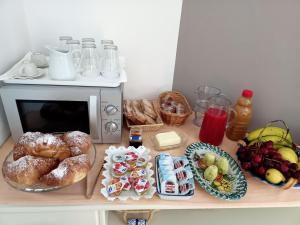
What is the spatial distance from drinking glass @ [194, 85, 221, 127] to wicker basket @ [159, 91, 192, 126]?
6cm

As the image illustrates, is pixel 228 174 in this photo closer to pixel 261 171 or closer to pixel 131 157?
pixel 261 171

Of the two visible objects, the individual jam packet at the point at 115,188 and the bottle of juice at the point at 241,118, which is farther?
the bottle of juice at the point at 241,118

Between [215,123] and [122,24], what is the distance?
0.64 meters

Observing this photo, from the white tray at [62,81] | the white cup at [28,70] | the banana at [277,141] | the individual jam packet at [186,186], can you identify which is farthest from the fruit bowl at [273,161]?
the white cup at [28,70]

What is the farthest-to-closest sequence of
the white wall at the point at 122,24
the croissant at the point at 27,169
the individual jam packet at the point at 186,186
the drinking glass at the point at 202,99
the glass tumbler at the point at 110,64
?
the drinking glass at the point at 202,99 → the white wall at the point at 122,24 → the glass tumbler at the point at 110,64 → the individual jam packet at the point at 186,186 → the croissant at the point at 27,169

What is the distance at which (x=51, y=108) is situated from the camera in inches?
34.4

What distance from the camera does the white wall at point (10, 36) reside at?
2.86 ft

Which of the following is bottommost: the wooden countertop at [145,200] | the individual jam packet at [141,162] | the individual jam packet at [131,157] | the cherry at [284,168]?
the wooden countertop at [145,200]

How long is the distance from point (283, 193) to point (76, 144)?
761 mm

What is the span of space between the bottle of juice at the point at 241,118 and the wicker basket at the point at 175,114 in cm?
21

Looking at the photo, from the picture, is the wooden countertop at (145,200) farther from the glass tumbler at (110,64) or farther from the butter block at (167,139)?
the glass tumbler at (110,64)

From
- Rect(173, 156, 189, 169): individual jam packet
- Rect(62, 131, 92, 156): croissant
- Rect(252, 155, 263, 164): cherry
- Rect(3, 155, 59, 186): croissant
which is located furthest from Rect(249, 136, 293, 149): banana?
Rect(3, 155, 59, 186): croissant

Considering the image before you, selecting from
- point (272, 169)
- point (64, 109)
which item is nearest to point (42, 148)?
point (64, 109)

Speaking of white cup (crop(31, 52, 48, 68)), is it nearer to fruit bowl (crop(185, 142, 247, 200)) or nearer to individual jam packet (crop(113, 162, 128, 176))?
individual jam packet (crop(113, 162, 128, 176))
